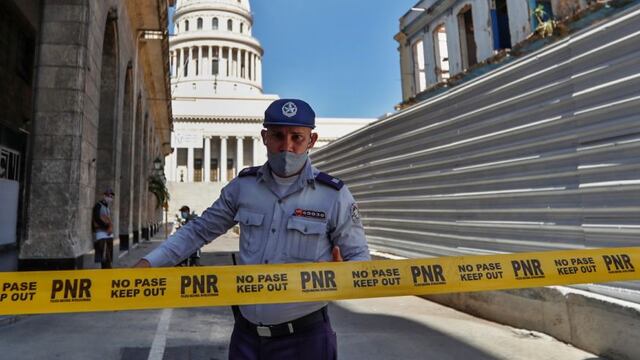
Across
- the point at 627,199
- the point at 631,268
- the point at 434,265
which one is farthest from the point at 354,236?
the point at 627,199

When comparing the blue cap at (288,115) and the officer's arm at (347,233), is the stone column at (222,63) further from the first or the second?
the officer's arm at (347,233)

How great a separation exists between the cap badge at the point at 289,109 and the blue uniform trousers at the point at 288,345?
1.04m

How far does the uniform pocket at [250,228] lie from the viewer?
2135 millimetres

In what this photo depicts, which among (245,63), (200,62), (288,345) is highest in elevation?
(245,63)

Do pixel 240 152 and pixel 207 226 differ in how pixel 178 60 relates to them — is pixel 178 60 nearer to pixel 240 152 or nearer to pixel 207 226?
pixel 240 152

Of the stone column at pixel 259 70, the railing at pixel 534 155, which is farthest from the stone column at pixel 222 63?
the railing at pixel 534 155

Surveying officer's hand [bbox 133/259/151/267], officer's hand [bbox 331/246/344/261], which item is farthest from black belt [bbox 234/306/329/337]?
officer's hand [bbox 133/259/151/267]

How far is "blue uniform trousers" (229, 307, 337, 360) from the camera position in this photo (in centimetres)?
199

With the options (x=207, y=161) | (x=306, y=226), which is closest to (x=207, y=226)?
(x=306, y=226)

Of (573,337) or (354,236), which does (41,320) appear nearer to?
(354,236)

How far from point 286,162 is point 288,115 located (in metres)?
0.24

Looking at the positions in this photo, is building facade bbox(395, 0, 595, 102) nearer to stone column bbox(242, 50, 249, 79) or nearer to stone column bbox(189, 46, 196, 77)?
stone column bbox(189, 46, 196, 77)

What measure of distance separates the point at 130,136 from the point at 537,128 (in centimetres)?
1393

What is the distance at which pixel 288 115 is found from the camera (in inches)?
81.7
